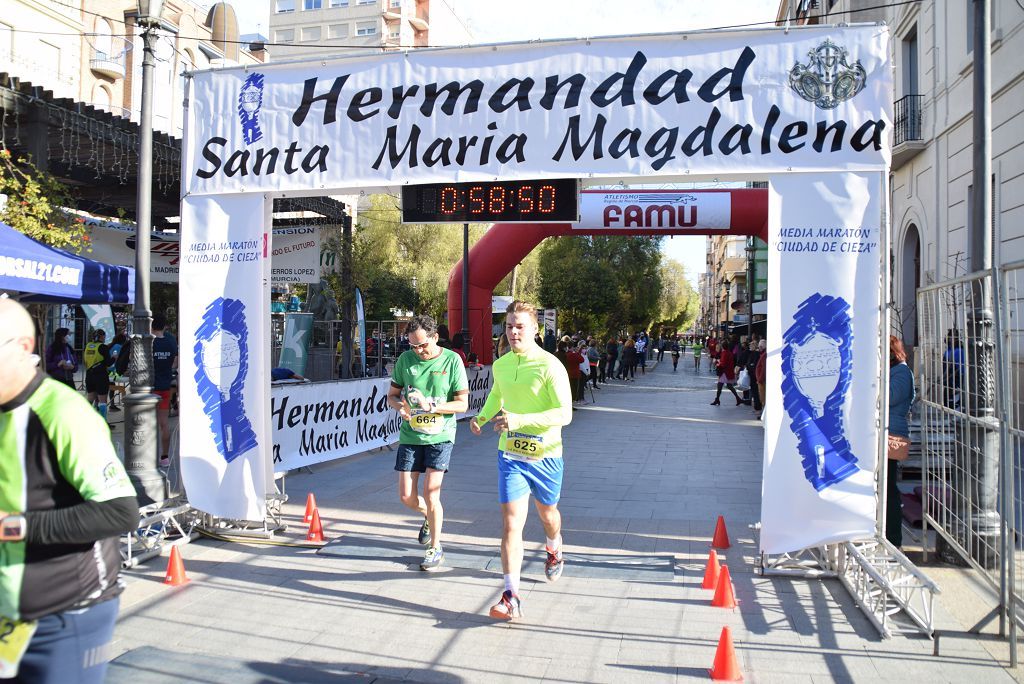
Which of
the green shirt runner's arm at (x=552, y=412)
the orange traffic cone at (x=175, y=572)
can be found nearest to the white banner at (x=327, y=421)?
the orange traffic cone at (x=175, y=572)

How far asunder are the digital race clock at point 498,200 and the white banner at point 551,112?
22 centimetres

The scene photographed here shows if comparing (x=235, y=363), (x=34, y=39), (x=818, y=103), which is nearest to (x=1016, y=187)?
(x=818, y=103)

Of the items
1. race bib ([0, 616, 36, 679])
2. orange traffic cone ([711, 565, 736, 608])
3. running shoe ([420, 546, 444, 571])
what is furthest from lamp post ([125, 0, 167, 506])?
race bib ([0, 616, 36, 679])

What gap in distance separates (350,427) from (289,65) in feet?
18.1

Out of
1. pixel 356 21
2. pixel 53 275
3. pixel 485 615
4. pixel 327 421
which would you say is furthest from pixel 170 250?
pixel 356 21

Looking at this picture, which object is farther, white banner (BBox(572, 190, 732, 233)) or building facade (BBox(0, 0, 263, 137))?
building facade (BBox(0, 0, 263, 137))

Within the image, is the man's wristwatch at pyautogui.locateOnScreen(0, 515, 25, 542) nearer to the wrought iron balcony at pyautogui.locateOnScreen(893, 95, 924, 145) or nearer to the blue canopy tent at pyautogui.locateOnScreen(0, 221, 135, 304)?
the blue canopy tent at pyautogui.locateOnScreen(0, 221, 135, 304)

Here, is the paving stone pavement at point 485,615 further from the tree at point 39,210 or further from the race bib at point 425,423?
the tree at point 39,210

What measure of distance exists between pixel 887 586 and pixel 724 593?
99cm

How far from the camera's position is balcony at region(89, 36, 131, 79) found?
3928 cm

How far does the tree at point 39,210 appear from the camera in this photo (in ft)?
28.4

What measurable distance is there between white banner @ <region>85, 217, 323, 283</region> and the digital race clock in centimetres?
943

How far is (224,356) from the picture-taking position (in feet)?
22.3

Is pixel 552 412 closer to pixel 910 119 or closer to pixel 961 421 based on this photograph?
pixel 961 421
